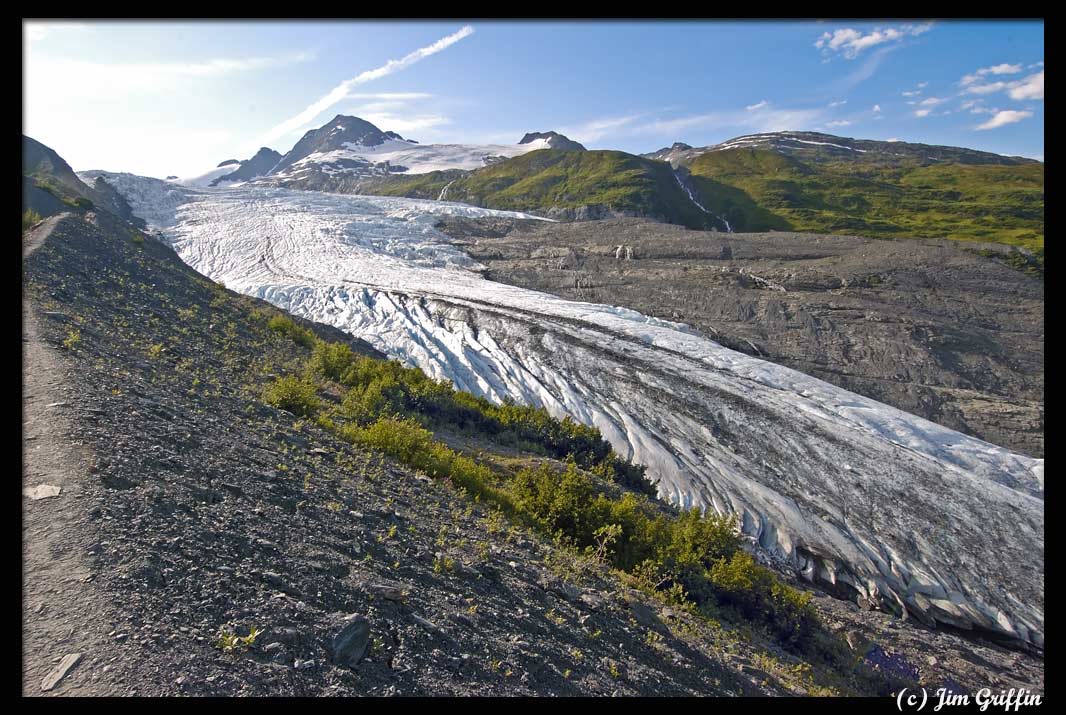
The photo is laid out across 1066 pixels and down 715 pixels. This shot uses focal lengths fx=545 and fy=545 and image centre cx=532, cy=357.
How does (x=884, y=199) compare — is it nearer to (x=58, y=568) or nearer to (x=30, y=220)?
(x=30, y=220)

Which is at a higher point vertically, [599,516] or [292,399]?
[292,399]

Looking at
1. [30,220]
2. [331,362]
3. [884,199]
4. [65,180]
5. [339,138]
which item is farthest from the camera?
[339,138]

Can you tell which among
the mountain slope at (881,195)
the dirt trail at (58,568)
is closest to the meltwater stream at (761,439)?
the dirt trail at (58,568)

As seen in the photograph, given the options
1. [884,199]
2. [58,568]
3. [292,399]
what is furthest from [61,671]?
[884,199]

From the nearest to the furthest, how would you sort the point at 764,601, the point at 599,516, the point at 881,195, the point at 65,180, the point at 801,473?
the point at 764,601 → the point at 599,516 → the point at 801,473 → the point at 65,180 → the point at 881,195

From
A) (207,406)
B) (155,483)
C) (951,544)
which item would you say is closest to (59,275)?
(207,406)

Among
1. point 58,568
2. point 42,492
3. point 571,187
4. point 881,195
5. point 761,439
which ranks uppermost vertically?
point 881,195

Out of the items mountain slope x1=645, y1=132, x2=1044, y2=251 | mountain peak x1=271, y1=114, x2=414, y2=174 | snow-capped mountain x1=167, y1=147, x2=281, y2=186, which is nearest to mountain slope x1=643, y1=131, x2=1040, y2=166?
mountain slope x1=645, y1=132, x2=1044, y2=251

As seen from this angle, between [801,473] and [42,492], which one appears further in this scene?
[801,473]

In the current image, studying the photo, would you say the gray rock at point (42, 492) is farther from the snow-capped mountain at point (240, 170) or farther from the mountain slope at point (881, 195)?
the snow-capped mountain at point (240, 170)
